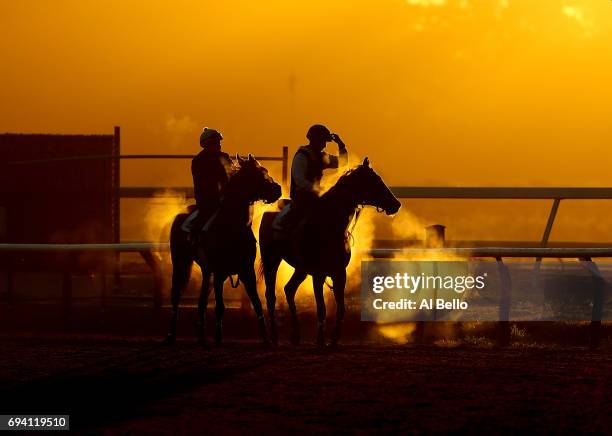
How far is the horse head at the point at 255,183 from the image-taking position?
11.7 m

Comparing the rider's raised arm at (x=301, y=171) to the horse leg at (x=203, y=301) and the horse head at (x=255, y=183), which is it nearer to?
the horse head at (x=255, y=183)

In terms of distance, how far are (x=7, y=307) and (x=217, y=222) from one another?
31.1 ft

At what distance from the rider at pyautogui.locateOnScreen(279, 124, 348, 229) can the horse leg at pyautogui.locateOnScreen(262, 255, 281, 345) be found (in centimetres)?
75

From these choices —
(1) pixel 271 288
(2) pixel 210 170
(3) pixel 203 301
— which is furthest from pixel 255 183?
(3) pixel 203 301

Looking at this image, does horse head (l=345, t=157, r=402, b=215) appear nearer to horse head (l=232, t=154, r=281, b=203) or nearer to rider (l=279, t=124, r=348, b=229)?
rider (l=279, t=124, r=348, b=229)

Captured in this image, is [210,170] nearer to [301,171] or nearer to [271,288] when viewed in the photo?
[301,171]

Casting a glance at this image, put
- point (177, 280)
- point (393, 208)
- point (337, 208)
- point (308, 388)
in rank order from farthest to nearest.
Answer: point (177, 280) → point (337, 208) → point (393, 208) → point (308, 388)

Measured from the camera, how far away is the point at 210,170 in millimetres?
11805

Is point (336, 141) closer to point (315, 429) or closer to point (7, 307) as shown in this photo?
point (315, 429)

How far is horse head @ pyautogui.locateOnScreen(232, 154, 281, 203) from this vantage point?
459 inches

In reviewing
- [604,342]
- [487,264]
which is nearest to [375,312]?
[487,264]
